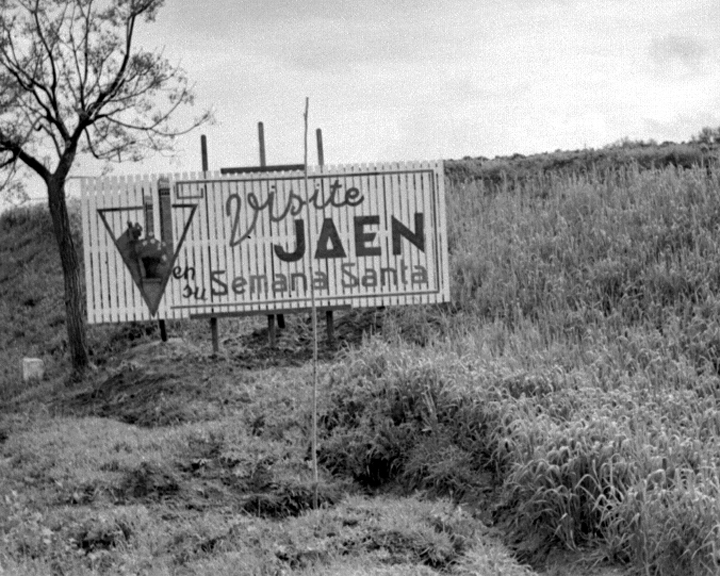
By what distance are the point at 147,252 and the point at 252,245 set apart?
1450 millimetres

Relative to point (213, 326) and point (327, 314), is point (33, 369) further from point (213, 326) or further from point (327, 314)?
point (327, 314)

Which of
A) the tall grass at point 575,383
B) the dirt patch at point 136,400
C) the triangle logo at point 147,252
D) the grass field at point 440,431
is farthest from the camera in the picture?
the triangle logo at point 147,252

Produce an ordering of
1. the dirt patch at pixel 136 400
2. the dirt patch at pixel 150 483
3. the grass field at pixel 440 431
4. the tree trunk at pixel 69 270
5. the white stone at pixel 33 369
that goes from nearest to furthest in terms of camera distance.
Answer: the grass field at pixel 440 431 < the dirt patch at pixel 150 483 < the dirt patch at pixel 136 400 < the tree trunk at pixel 69 270 < the white stone at pixel 33 369

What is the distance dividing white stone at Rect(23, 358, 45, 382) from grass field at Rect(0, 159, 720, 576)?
317 millimetres

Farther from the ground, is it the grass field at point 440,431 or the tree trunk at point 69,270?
the tree trunk at point 69,270

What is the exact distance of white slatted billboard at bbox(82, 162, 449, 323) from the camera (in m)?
14.3

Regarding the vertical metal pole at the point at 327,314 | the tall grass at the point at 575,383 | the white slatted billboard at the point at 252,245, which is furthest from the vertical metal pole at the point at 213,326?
the tall grass at the point at 575,383

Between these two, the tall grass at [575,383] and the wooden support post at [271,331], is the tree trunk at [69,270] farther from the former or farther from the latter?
the tall grass at [575,383]

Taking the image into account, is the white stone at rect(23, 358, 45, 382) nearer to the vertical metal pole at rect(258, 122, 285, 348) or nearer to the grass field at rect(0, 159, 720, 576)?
the grass field at rect(0, 159, 720, 576)

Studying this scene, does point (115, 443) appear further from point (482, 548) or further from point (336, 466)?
point (482, 548)

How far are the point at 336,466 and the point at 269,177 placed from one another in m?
5.60

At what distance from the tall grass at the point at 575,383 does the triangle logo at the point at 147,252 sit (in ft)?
11.2

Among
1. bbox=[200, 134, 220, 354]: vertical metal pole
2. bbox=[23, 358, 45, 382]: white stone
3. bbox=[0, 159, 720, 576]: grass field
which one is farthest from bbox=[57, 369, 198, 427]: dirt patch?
bbox=[23, 358, 45, 382]: white stone

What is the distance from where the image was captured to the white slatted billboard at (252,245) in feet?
46.8
